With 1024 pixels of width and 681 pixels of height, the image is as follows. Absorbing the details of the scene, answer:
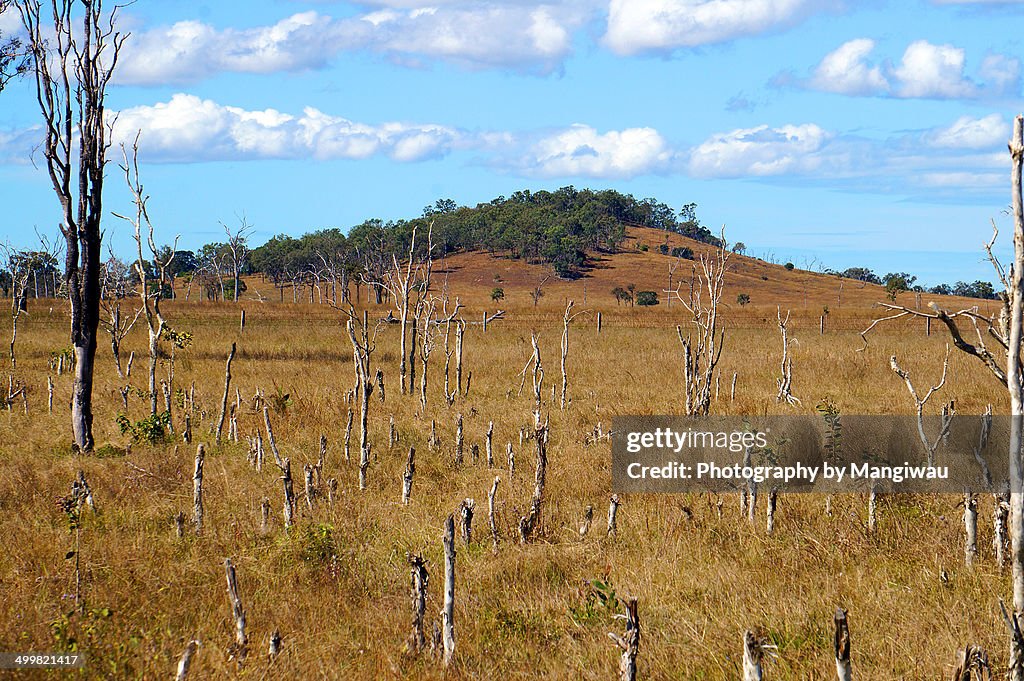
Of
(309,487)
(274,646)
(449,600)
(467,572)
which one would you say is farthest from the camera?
(309,487)

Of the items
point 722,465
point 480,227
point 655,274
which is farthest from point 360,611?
point 480,227

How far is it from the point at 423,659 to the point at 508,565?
1703 millimetres

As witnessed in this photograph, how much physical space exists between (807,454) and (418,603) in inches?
311

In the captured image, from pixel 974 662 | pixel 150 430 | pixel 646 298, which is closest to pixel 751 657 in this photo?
pixel 974 662

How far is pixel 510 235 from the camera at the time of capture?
Result: 11906 centimetres

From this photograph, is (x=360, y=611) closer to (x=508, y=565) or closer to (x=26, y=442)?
(x=508, y=565)

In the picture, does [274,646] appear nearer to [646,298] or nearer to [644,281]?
[646,298]

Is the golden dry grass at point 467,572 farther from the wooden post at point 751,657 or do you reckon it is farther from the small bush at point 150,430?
the wooden post at point 751,657

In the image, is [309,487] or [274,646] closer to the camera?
[274,646]

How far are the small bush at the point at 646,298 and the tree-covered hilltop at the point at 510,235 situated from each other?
1815 centimetres

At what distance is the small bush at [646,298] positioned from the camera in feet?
292

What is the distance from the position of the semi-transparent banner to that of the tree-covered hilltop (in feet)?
269

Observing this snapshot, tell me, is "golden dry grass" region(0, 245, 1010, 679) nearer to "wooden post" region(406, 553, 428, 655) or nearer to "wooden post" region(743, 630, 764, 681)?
"wooden post" region(406, 553, 428, 655)

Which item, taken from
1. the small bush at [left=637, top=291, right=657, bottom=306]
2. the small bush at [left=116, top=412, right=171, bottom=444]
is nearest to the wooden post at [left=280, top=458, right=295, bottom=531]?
the small bush at [left=116, top=412, right=171, bottom=444]
